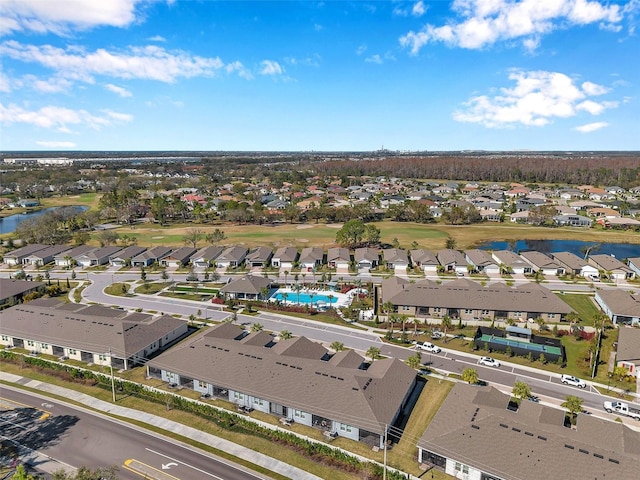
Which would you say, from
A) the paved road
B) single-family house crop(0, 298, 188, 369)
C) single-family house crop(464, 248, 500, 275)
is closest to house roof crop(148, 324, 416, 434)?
single-family house crop(0, 298, 188, 369)

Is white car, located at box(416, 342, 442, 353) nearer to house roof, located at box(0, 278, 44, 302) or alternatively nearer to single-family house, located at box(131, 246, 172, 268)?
single-family house, located at box(131, 246, 172, 268)

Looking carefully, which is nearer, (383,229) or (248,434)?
(248,434)

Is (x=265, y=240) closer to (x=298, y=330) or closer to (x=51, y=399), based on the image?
(x=298, y=330)

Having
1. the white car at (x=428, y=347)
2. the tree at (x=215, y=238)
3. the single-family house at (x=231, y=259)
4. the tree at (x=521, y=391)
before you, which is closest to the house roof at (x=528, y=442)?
the tree at (x=521, y=391)

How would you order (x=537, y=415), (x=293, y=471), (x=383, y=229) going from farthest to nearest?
(x=383, y=229)
(x=537, y=415)
(x=293, y=471)

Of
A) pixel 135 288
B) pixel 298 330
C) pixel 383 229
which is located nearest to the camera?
pixel 298 330

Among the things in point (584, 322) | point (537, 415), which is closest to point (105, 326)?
point (537, 415)

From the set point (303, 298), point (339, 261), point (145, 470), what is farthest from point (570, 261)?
point (145, 470)
